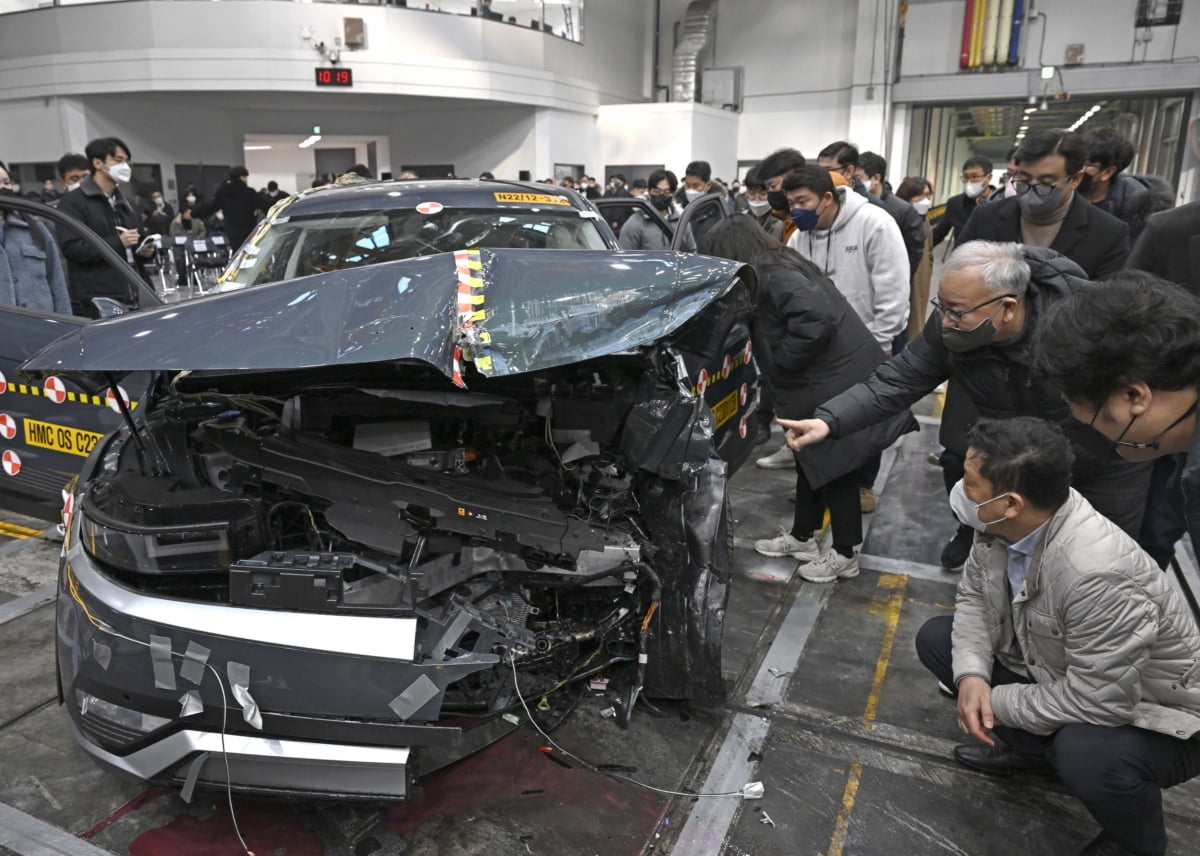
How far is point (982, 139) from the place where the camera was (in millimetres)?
29344

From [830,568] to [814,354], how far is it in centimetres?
100

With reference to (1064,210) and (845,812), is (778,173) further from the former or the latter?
(845,812)

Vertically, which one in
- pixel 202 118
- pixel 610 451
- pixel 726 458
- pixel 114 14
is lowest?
pixel 726 458

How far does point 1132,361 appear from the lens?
5.27 ft

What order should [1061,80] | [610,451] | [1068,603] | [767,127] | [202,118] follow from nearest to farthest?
[1068,603], [610,451], [1061,80], [202,118], [767,127]

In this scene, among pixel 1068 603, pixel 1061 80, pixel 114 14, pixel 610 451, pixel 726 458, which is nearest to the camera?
pixel 1068 603

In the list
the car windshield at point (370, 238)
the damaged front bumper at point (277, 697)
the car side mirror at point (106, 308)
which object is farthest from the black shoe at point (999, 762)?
the car side mirror at point (106, 308)

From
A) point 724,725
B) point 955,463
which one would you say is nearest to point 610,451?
point 724,725

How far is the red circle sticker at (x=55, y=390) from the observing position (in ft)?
11.2

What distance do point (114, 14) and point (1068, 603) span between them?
18.3m

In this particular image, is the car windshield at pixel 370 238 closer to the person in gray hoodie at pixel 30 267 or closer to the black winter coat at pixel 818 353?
the black winter coat at pixel 818 353

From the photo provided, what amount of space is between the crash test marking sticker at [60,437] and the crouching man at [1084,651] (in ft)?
11.1

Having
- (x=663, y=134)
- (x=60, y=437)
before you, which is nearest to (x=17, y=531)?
(x=60, y=437)

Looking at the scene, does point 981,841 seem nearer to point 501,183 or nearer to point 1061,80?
point 501,183
